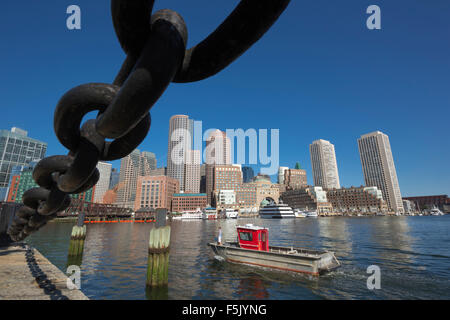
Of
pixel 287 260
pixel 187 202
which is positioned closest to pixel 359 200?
pixel 187 202

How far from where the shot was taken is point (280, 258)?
1695 cm

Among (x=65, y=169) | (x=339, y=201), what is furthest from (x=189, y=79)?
(x=339, y=201)

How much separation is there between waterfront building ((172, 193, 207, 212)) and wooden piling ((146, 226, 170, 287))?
164 metres

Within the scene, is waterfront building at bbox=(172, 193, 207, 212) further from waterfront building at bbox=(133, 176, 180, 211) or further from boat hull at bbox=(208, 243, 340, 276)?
boat hull at bbox=(208, 243, 340, 276)

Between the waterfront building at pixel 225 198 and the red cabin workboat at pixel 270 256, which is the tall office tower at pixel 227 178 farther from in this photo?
the red cabin workboat at pixel 270 256

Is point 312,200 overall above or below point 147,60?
above

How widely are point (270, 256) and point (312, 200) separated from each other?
558 ft

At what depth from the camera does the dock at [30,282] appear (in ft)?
25.5

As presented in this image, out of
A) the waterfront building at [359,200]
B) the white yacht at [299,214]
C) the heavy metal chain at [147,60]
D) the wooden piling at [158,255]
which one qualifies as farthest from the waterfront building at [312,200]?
the heavy metal chain at [147,60]

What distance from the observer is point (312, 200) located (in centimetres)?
17400

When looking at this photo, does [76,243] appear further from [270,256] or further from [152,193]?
[152,193]
